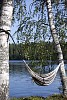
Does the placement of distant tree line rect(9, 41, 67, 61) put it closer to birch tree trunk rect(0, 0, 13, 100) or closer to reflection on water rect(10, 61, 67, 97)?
reflection on water rect(10, 61, 67, 97)

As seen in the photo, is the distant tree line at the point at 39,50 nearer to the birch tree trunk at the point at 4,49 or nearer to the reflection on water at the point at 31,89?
the reflection on water at the point at 31,89

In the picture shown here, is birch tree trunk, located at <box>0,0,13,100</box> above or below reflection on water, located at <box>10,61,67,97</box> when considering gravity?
above

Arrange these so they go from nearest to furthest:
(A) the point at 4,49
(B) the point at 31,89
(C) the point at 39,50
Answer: (A) the point at 4,49
(C) the point at 39,50
(B) the point at 31,89

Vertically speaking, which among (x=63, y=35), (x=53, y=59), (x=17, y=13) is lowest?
(x=53, y=59)

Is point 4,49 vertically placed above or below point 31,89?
above

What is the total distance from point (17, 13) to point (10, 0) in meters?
5.17

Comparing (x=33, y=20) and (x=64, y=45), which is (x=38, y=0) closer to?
(x=33, y=20)

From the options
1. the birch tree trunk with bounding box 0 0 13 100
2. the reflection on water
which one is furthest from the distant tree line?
the birch tree trunk with bounding box 0 0 13 100

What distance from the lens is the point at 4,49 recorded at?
232 inches

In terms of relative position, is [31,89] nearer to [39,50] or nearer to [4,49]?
[39,50]

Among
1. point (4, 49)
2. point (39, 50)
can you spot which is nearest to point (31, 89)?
point (39, 50)

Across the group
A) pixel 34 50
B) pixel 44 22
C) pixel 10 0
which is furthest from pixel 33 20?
pixel 10 0

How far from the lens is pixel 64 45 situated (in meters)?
13.4

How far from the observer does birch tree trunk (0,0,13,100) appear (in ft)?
19.1
